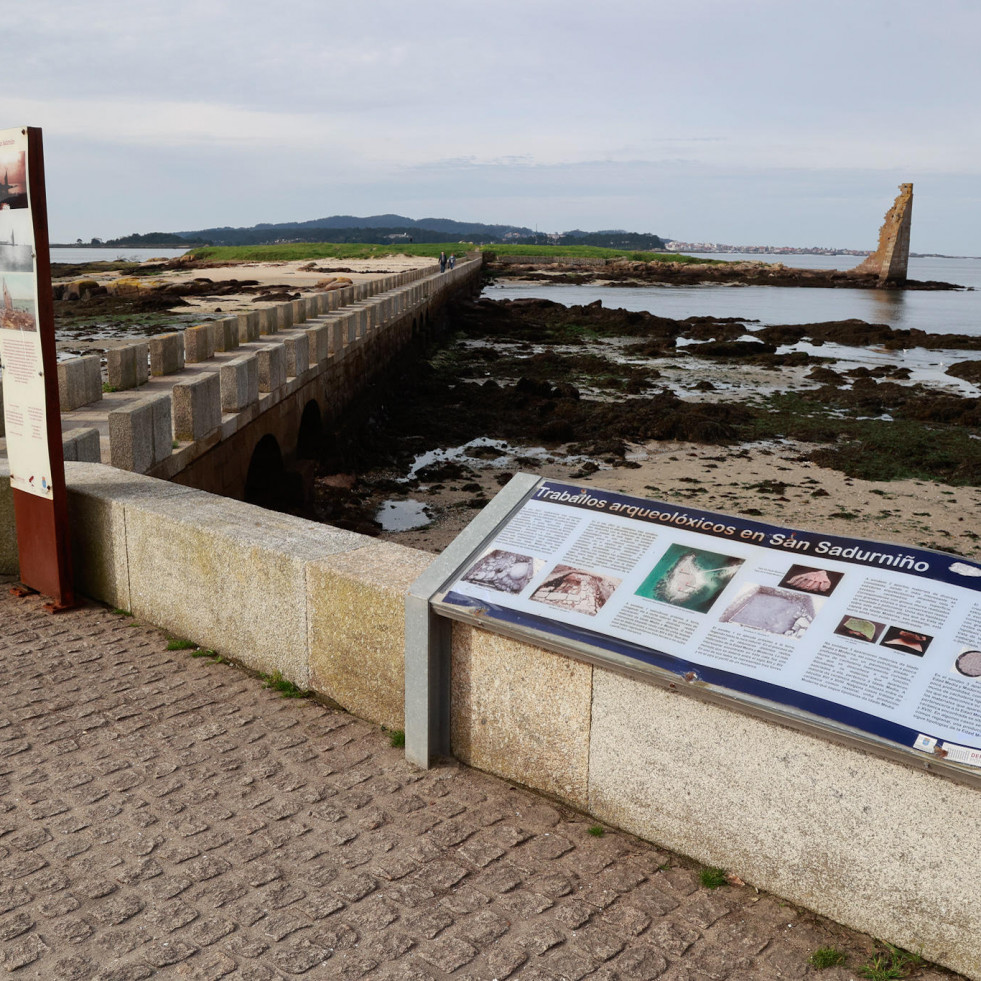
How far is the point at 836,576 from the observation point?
9.70ft

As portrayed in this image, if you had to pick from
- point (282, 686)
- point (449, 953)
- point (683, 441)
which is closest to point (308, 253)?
point (683, 441)

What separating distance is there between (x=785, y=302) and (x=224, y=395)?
6473 centimetres

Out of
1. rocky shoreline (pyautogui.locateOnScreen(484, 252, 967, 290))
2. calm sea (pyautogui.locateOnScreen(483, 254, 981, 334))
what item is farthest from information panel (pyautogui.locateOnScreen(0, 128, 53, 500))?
rocky shoreline (pyautogui.locateOnScreen(484, 252, 967, 290))

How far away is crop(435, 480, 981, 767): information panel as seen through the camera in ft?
8.52

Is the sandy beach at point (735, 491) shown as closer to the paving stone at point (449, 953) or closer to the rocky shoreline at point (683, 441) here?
the rocky shoreline at point (683, 441)

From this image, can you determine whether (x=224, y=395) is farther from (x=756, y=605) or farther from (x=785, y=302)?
(x=785, y=302)

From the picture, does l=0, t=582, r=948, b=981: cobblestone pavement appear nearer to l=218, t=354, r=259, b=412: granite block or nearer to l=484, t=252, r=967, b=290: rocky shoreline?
l=218, t=354, r=259, b=412: granite block

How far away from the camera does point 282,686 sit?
176 inches

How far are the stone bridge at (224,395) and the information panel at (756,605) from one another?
4.09 m

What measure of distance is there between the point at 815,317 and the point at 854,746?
54491 mm

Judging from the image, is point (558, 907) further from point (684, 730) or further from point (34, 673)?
point (34, 673)

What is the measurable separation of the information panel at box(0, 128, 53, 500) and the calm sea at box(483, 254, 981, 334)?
43.3m

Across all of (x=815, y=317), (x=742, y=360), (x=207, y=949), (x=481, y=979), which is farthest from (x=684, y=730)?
(x=815, y=317)

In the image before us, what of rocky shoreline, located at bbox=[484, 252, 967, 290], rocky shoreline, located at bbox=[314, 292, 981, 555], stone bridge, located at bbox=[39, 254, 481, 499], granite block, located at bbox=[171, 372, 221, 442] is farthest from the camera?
rocky shoreline, located at bbox=[484, 252, 967, 290]
